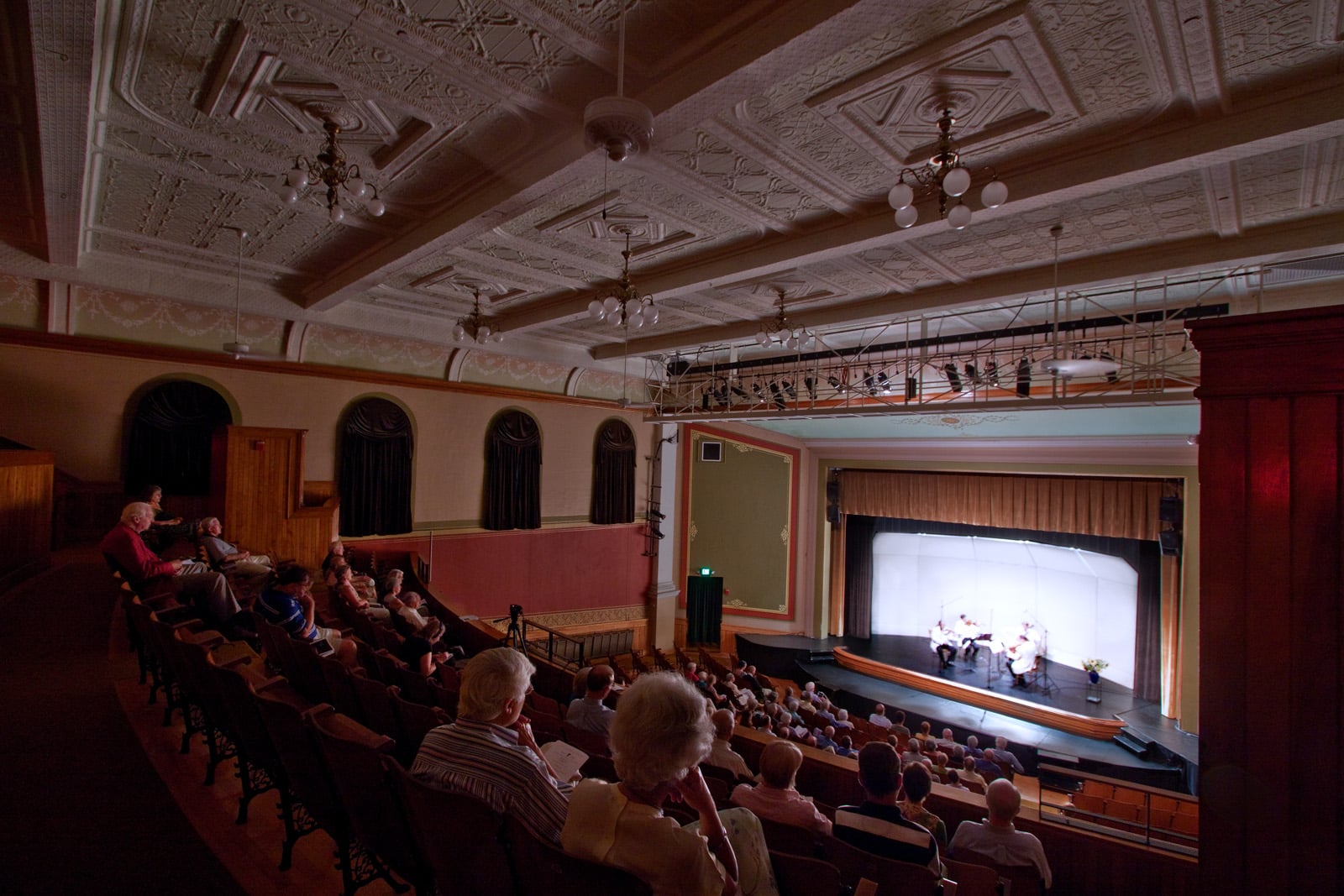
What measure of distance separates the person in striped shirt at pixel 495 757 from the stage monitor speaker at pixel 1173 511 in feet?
34.8

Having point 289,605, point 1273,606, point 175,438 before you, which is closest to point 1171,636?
point 1273,606

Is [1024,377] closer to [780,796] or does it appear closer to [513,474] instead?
[780,796]

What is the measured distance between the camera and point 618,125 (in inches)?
89.3

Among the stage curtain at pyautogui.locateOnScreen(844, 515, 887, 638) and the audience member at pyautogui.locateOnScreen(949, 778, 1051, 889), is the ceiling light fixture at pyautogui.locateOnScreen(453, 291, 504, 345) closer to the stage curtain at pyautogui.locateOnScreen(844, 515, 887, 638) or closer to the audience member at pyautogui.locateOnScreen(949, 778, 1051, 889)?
the audience member at pyautogui.locateOnScreen(949, 778, 1051, 889)

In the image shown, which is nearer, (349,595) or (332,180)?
(332,180)

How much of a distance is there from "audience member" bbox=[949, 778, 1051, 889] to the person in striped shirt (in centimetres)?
193

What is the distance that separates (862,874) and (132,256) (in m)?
8.36

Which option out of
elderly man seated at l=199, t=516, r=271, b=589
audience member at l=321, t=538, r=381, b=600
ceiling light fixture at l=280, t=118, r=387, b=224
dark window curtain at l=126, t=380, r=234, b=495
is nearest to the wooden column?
ceiling light fixture at l=280, t=118, r=387, b=224

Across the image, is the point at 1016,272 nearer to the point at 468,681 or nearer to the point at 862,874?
the point at 862,874

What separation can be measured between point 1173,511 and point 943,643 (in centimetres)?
453

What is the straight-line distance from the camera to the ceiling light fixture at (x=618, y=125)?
223 cm

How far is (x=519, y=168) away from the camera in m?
4.08

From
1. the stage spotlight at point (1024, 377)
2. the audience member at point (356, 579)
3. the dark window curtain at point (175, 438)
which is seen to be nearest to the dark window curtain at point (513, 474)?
the audience member at point (356, 579)

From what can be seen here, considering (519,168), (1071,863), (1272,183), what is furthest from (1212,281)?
(519,168)
